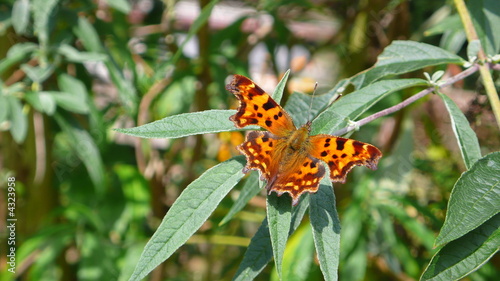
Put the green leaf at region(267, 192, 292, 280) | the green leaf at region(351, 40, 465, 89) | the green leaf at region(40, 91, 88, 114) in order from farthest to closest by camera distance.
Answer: the green leaf at region(40, 91, 88, 114), the green leaf at region(351, 40, 465, 89), the green leaf at region(267, 192, 292, 280)

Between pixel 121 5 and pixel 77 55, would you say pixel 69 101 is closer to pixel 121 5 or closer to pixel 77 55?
pixel 77 55

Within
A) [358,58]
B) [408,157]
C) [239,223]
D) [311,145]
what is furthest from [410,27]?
[311,145]

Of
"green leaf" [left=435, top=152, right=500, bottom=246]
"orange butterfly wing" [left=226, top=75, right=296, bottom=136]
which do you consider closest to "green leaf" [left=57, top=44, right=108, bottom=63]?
"orange butterfly wing" [left=226, top=75, right=296, bottom=136]

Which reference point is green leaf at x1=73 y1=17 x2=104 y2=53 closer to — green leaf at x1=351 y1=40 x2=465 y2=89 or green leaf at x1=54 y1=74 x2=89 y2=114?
green leaf at x1=54 y1=74 x2=89 y2=114

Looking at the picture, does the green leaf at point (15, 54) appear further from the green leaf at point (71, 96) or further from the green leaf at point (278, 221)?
the green leaf at point (278, 221)

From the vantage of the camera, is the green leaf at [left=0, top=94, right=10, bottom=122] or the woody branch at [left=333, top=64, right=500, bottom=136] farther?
the green leaf at [left=0, top=94, right=10, bottom=122]

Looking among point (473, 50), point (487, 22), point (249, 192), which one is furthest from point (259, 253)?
point (487, 22)

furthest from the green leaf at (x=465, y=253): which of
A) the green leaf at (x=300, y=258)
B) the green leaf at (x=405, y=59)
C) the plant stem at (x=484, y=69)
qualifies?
the green leaf at (x=300, y=258)
